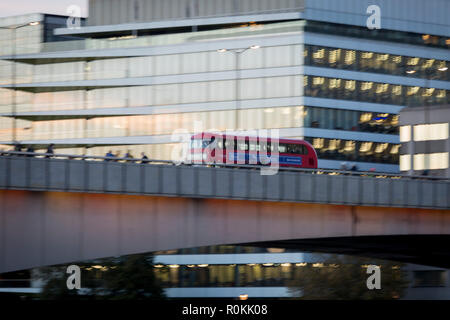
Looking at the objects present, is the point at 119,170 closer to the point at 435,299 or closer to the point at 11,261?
the point at 11,261

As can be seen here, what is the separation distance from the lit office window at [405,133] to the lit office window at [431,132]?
60cm

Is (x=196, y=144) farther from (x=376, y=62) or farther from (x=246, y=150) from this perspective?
(x=376, y=62)

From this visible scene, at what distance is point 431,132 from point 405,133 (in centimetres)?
243

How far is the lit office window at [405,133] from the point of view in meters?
62.4

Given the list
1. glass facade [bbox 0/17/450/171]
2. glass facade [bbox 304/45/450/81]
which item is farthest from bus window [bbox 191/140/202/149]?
glass facade [bbox 304/45/450/81]

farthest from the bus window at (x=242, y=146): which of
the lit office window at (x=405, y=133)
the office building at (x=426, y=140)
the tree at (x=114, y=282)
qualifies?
the lit office window at (x=405, y=133)

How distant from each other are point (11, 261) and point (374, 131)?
163 ft

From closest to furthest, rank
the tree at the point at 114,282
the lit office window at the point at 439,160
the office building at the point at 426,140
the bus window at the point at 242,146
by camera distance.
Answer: the tree at the point at 114,282
the bus window at the point at 242,146
the lit office window at the point at 439,160
the office building at the point at 426,140

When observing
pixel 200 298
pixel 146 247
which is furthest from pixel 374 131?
pixel 146 247

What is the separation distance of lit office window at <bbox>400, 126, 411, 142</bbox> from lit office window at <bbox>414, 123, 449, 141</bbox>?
595mm

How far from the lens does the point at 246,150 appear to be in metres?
48.7

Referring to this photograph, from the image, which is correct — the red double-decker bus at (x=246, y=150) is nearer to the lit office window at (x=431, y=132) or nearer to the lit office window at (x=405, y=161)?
the lit office window at (x=405, y=161)

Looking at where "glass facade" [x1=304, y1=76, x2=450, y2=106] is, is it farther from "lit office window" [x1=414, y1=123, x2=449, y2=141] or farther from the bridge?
the bridge

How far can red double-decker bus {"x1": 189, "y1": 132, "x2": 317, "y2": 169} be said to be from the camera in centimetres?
4688
